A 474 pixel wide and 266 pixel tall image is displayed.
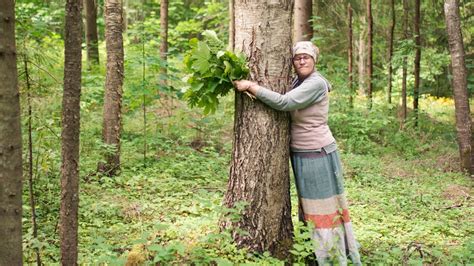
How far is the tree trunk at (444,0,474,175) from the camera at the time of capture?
396 inches

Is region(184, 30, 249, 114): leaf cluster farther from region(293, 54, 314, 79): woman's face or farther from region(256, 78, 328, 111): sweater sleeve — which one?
region(293, 54, 314, 79): woman's face

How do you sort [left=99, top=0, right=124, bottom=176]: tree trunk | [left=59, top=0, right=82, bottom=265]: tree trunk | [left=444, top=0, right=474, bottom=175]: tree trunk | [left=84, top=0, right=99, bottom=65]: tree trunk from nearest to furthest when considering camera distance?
[left=59, top=0, right=82, bottom=265]: tree trunk → [left=99, top=0, right=124, bottom=176]: tree trunk → [left=444, top=0, right=474, bottom=175]: tree trunk → [left=84, top=0, right=99, bottom=65]: tree trunk

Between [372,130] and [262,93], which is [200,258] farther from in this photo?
[372,130]

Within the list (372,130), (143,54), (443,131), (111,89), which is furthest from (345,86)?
(111,89)

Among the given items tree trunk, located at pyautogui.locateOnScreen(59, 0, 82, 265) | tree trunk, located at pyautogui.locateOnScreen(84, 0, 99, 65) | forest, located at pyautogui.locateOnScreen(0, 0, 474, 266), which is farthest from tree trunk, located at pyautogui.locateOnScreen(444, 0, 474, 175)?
tree trunk, located at pyautogui.locateOnScreen(84, 0, 99, 65)

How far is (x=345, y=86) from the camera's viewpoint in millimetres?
14930

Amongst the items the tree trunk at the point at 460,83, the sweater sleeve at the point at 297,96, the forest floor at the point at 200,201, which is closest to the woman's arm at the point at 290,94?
the sweater sleeve at the point at 297,96

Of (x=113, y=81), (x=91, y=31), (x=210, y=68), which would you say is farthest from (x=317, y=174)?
(x=91, y=31)

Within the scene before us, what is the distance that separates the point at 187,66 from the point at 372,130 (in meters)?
11.5

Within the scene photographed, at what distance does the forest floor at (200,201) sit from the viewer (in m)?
4.30

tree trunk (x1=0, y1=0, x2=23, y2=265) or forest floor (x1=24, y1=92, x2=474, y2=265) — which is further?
forest floor (x1=24, y1=92, x2=474, y2=265)

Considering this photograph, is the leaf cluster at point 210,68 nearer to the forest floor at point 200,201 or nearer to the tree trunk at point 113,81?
the forest floor at point 200,201

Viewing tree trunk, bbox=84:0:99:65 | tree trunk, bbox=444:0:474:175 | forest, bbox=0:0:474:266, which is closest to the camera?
forest, bbox=0:0:474:266

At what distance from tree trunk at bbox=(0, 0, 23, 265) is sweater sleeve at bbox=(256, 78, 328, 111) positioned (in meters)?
2.27
